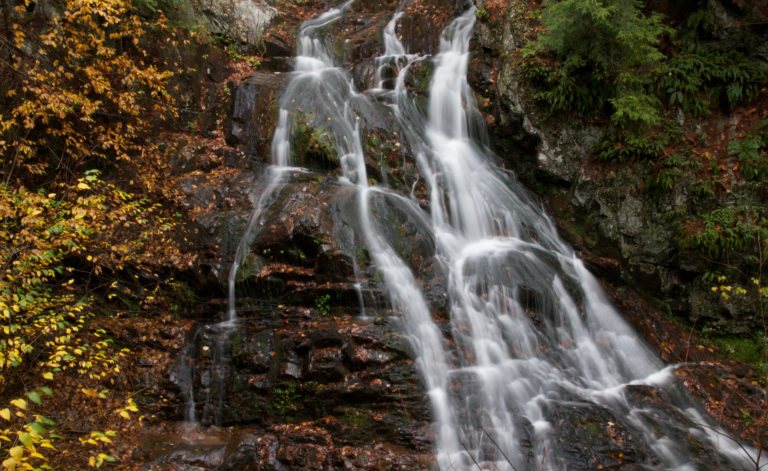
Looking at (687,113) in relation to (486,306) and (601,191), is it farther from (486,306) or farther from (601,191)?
(486,306)

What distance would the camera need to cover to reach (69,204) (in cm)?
536

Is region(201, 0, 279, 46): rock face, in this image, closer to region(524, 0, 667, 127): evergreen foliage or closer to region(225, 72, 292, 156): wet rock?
region(225, 72, 292, 156): wet rock

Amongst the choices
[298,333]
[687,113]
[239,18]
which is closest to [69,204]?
[298,333]

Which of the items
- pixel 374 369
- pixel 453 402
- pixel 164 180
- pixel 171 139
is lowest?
pixel 453 402

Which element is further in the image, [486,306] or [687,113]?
[687,113]

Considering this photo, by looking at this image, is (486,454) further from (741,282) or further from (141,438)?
(741,282)

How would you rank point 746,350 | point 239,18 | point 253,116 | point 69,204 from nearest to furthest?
point 69,204
point 746,350
point 253,116
point 239,18

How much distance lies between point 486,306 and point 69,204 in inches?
246

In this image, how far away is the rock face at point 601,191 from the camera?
790 centimetres

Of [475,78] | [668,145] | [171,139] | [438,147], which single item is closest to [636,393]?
[668,145]

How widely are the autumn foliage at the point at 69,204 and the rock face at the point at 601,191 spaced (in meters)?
7.48

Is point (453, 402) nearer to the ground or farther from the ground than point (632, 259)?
nearer to the ground

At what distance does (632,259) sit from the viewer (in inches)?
329

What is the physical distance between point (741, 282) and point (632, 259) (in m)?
1.77
